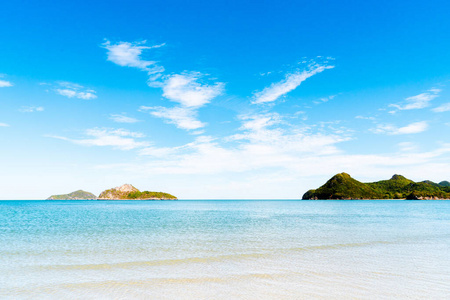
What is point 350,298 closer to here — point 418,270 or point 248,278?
point 248,278

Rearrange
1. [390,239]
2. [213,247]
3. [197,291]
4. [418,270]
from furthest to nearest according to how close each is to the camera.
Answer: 1. [390,239]
2. [213,247]
3. [418,270]
4. [197,291]

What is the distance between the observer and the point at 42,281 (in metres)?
12.7

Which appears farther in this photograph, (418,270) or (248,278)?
(418,270)

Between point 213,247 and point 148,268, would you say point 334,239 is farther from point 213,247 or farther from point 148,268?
point 148,268

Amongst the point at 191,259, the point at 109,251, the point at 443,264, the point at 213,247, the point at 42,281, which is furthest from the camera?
the point at 213,247

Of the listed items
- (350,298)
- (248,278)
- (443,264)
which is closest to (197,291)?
(248,278)

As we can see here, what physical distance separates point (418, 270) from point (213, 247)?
1274 centimetres

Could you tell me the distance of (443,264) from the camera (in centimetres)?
1527

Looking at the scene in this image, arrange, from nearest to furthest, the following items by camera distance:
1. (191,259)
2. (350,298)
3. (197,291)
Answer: (350,298)
(197,291)
(191,259)

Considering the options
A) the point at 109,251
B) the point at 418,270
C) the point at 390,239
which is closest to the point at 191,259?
the point at 109,251

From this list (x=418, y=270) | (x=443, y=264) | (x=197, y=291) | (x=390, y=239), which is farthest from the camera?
(x=390, y=239)

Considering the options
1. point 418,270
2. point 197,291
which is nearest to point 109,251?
point 197,291

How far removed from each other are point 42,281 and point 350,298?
13228 mm

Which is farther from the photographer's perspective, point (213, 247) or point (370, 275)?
→ point (213, 247)
